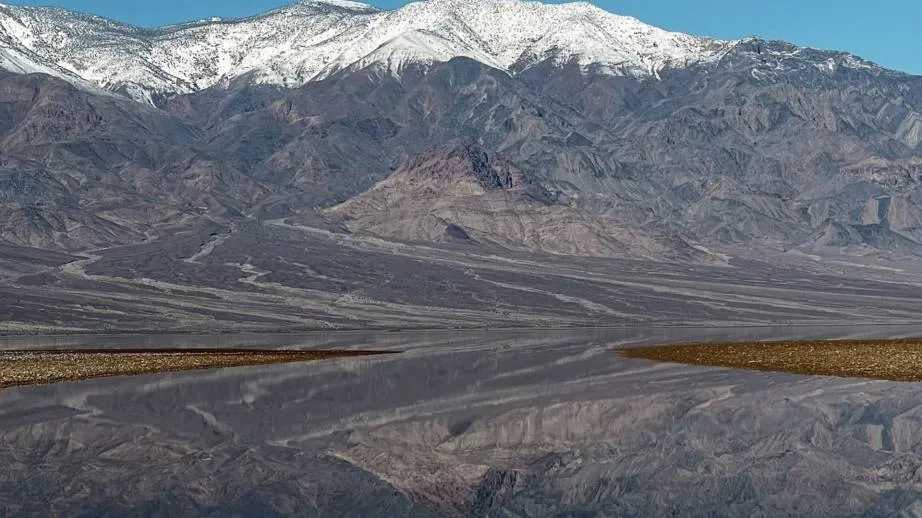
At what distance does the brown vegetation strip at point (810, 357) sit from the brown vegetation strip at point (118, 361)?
72.0 feet

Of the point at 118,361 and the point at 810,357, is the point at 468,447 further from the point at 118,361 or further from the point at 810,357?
the point at 118,361

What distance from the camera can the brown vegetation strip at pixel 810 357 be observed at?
57747 millimetres

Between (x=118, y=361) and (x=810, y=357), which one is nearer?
Answer: (x=810, y=357)

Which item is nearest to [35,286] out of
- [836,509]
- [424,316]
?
[424,316]

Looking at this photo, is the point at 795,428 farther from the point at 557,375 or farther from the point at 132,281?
the point at 132,281

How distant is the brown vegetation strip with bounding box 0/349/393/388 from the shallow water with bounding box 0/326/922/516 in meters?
6.01

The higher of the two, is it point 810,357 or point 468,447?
point 468,447

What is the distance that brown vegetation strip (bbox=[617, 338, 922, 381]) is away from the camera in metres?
57.7

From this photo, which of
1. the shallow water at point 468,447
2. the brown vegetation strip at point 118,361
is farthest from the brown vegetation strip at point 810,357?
the brown vegetation strip at point 118,361

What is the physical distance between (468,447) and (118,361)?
46493 millimetres

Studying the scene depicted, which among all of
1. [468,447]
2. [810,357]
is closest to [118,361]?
[810,357]

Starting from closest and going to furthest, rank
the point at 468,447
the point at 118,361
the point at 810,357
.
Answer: the point at 468,447
the point at 810,357
the point at 118,361

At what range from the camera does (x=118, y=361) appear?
249 ft

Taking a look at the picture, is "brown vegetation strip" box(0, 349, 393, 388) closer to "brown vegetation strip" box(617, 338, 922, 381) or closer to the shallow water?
the shallow water
